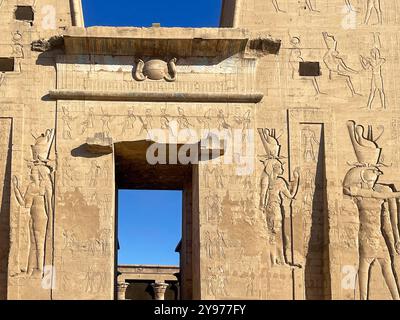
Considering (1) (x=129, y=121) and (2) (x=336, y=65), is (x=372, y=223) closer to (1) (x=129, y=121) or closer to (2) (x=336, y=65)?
(2) (x=336, y=65)

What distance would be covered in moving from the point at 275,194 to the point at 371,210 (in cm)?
181

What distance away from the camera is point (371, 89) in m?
15.9

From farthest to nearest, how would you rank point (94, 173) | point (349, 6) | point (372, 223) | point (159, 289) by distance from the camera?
point (159, 289)
point (349, 6)
point (372, 223)
point (94, 173)

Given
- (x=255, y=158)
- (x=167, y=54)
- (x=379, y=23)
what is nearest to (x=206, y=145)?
(x=255, y=158)

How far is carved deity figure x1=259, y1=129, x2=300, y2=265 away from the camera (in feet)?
49.7

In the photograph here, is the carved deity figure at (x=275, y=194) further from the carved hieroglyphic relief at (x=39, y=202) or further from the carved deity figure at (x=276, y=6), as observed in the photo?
the carved hieroglyphic relief at (x=39, y=202)

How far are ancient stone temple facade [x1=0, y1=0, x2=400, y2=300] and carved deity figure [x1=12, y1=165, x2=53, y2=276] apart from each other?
27mm

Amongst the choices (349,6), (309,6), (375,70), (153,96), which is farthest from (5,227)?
(349,6)

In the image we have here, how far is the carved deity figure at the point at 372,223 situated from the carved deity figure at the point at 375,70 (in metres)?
1.42

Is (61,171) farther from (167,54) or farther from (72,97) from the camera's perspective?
(167,54)

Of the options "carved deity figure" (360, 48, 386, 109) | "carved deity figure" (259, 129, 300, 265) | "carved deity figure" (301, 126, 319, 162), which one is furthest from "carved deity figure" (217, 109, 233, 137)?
"carved deity figure" (360, 48, 386, 109)

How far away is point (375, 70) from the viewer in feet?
52.6

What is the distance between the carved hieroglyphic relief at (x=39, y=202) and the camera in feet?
48.6

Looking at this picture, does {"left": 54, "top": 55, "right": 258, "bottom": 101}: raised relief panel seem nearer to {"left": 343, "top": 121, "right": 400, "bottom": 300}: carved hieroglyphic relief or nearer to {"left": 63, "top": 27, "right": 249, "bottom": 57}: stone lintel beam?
{"left": 63, "top": 27, "right": 249, "bottom": 57}: stone lintel beam
